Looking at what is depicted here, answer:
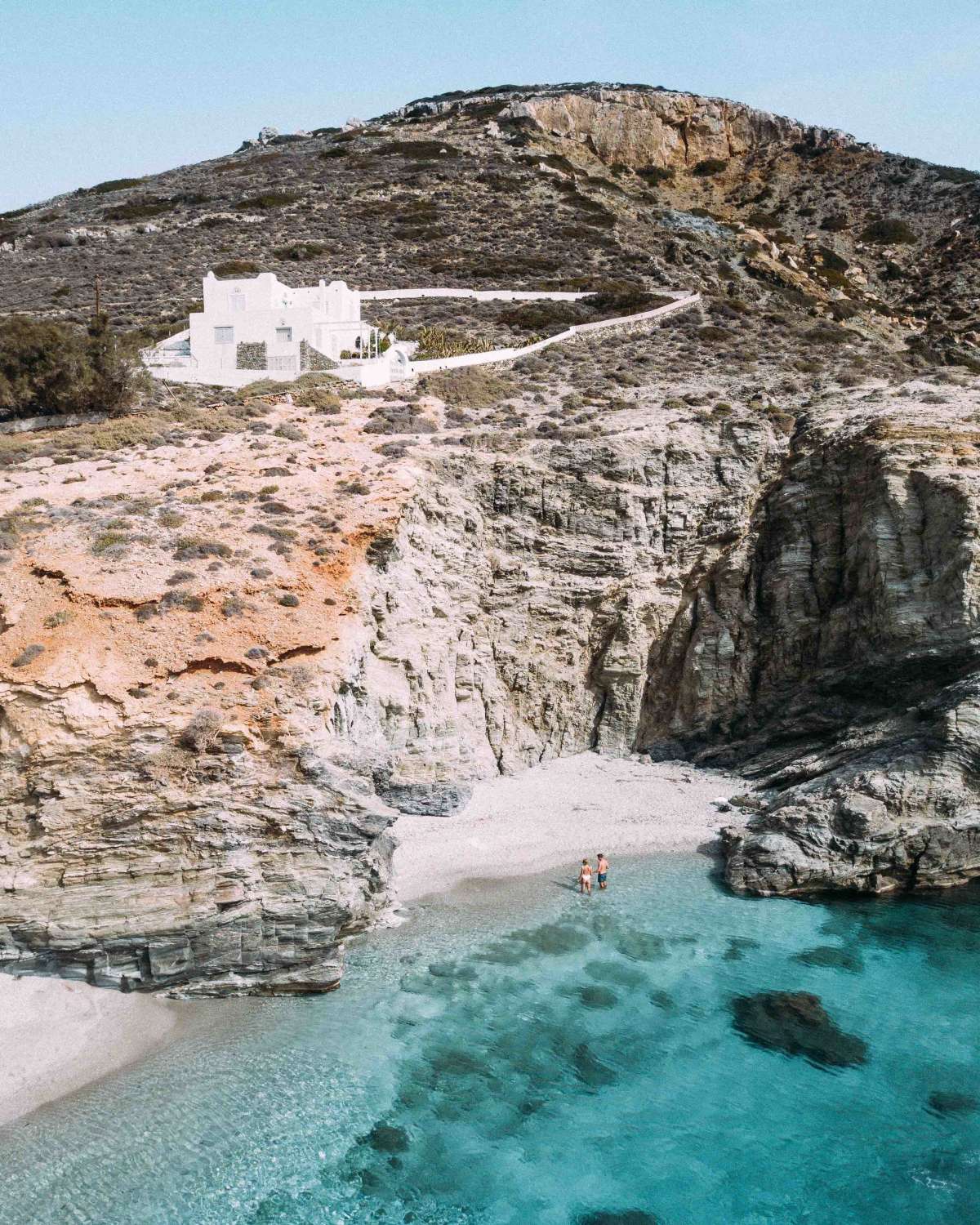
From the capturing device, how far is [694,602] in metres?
30.2

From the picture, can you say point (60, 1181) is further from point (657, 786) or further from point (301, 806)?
point (657, 786)

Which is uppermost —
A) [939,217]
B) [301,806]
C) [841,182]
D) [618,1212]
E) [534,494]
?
[841,182]

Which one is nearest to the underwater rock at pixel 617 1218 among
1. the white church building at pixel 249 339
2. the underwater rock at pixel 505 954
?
the underwater rock at pixel 505 954

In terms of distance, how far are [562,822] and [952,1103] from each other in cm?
1146

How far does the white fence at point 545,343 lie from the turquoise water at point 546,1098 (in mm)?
27476

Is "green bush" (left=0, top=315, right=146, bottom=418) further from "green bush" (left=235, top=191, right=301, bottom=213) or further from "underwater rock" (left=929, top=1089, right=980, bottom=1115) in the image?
"green bush" (left=235, top=191, right=301, bottom=213)

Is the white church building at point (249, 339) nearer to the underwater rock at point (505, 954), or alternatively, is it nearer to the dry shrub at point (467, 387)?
the dry shrub at point (467, 387)

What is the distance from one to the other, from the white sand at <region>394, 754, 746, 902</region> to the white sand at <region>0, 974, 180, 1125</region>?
21.1 ft

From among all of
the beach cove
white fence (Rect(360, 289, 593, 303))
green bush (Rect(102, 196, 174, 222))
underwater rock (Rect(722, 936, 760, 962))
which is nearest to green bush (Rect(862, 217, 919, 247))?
white fence (Rect(360, 289, 593, 303))

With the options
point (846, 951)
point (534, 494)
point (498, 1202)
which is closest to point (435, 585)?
point (534, 494)

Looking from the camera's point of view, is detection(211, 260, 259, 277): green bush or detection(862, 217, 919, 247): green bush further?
detection(862, 217, 919, 247): green bush

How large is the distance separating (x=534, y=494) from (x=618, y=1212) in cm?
2030

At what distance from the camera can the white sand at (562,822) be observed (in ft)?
73.8

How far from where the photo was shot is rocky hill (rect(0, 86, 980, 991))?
17422 millimetres
